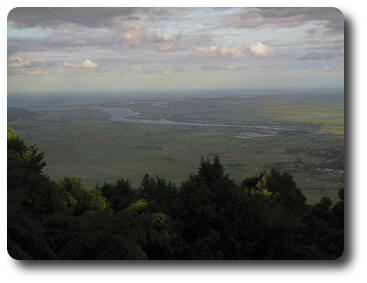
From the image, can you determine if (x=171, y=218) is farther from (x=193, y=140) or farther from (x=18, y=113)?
(x=18, y=113)

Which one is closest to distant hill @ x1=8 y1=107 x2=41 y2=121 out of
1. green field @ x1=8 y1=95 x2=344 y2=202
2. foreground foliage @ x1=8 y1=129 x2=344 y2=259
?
green field @ x1=8 y1=95 x2=344 y2=202

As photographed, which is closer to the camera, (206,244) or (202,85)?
(206,244)

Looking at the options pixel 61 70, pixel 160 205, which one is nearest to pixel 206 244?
pixel 160 205

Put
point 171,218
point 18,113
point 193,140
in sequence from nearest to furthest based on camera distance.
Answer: point 171,218
point 18,113
point 193,140

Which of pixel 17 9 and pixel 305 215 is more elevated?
pixel 17 9

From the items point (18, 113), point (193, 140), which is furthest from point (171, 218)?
point (18, 113)

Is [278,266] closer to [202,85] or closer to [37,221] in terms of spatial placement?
[202,85]

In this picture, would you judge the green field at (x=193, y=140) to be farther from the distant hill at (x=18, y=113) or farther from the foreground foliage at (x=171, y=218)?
the foreground foliage at (x=171, y=218)
